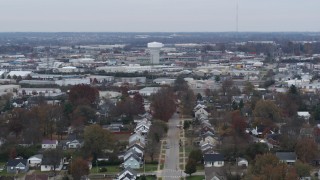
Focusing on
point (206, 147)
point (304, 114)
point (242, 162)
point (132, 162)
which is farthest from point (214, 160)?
point (304, 114)

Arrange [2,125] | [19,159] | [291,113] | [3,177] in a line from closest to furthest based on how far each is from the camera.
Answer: [3,177]
[19,159]
[2,125]
[291,113]

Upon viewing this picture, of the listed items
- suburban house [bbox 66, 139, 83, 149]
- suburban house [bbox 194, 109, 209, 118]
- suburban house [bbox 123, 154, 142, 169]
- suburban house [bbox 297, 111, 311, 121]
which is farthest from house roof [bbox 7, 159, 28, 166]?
suburban house [bbox 297, 111, 311, 121]

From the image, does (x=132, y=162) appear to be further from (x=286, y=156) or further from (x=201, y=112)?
(x=201, y=112)

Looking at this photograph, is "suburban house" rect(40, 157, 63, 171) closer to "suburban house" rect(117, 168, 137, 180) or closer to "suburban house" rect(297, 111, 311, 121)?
"suburban house" rect(117, 168, 137, 180)

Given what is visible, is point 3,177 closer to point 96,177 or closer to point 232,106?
point 96,177

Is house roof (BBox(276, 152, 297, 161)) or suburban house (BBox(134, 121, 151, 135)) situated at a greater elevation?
house roof (BBox(276, 152, 297, 161))

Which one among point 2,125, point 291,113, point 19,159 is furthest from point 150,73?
point 19,159
